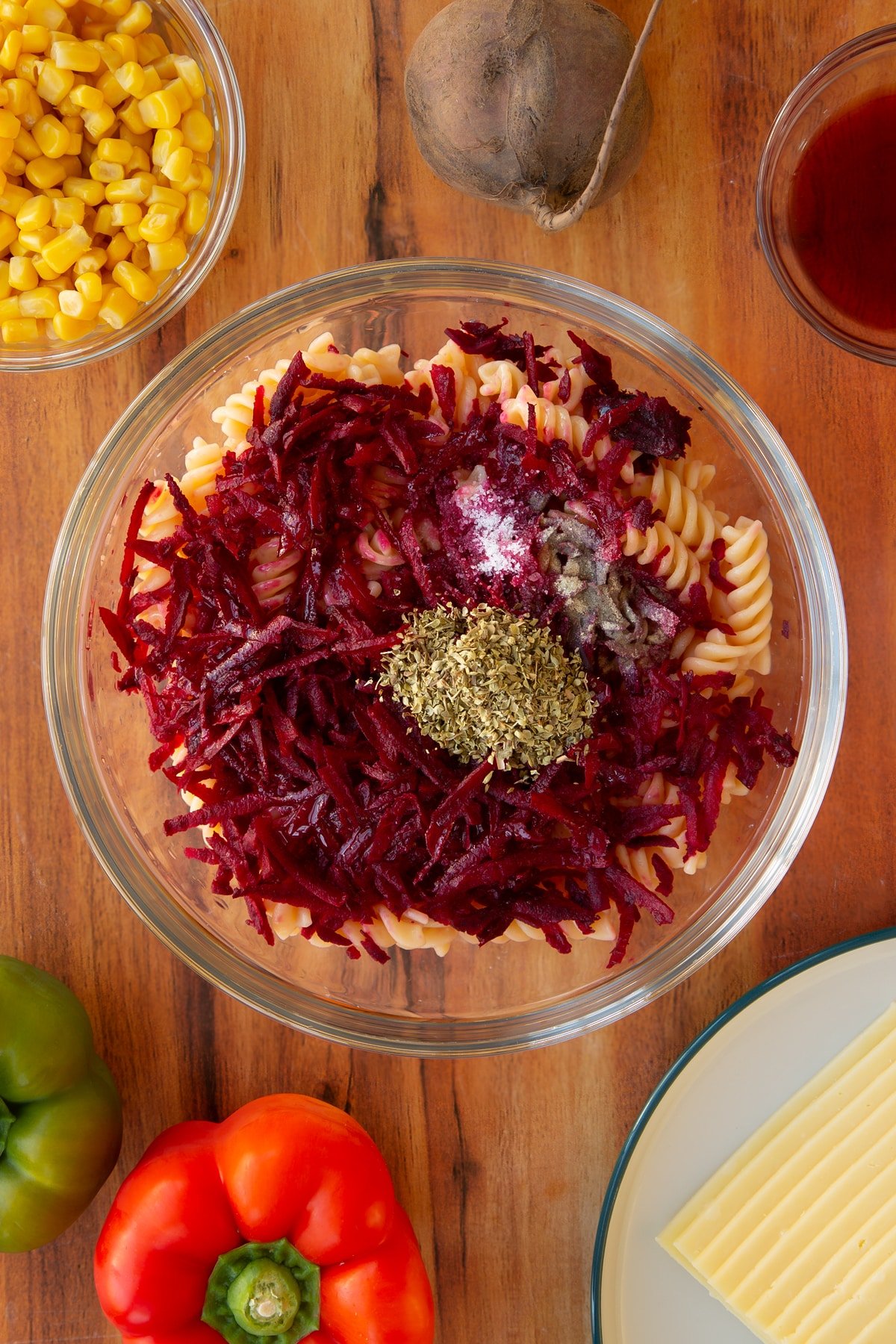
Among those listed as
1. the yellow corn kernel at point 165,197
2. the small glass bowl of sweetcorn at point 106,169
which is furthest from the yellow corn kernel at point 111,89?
the yellow corn kernel at point 165,197

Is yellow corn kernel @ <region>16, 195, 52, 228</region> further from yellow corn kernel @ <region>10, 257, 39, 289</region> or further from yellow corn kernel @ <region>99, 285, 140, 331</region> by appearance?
yellow corn kernel @ <region>99, 285, 140, 331</region>

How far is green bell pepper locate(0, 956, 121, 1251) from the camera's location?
2270 millimetres

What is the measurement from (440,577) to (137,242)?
42.4 inches

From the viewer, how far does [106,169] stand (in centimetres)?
236

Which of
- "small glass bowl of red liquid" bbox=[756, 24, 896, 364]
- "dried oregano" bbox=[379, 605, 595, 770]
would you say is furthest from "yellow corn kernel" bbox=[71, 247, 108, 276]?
"small glass bowl of red liquid" bbox=[756, 24, 896, 364]

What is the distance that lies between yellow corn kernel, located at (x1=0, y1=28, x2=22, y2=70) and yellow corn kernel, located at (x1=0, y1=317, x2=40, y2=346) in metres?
0.51

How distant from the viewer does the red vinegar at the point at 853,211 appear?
2436mm

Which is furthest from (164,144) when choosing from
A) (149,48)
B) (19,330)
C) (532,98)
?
(532,98)

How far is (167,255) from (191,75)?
0.42 metres

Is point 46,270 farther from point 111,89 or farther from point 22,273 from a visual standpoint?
point 111,89

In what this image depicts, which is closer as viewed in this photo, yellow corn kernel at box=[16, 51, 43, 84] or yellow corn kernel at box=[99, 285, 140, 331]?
yellow corn kernel at box=[16, 51, 43, 84]

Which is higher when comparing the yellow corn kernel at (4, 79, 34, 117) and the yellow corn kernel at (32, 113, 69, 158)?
the yellow corn kernel at (4, 79, 34, 117)

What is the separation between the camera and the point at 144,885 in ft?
8.02

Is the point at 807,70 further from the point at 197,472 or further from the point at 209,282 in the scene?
the point at 197,472
